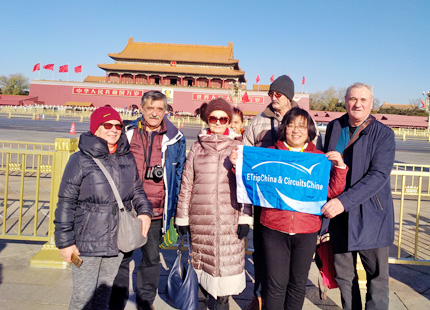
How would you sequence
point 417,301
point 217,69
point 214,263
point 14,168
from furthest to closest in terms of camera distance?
point 217,69, point 14,168, point 417,301, point 214,263

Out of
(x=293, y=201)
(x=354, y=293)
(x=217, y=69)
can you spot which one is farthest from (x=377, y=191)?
(x=217, y=69)

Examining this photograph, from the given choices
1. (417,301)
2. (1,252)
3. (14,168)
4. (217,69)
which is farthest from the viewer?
(217,69)

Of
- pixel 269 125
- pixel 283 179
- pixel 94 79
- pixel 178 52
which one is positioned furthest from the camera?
pixel 178 52

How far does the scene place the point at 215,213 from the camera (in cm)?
232

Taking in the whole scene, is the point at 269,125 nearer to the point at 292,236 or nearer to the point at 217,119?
the point at 217,119

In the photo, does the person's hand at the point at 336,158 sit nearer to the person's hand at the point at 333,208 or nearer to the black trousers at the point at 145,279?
the person's hand at the point at 333,208

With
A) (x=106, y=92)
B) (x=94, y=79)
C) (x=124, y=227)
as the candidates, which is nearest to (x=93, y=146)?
(x=124, y=227)

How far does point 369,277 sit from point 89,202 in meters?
1.97

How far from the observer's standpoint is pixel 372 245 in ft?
7.14

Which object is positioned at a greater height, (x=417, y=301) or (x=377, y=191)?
(x=377, y=191)

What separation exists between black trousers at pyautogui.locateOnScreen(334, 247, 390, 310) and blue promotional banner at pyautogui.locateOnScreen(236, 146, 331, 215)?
49 cm

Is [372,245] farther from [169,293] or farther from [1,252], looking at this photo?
[1,252]

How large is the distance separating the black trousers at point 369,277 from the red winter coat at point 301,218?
1.27 feet

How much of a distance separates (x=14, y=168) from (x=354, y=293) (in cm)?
755
